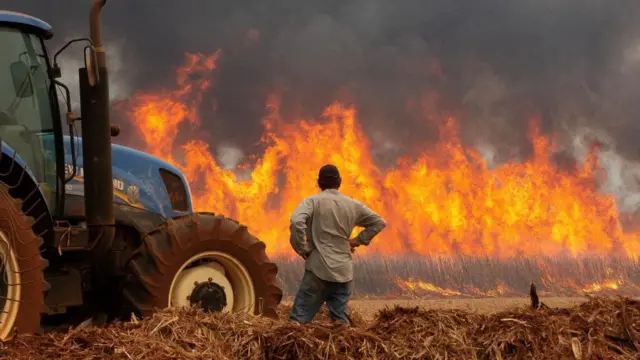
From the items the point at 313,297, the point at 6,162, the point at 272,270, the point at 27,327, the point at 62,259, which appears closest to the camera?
the point at 27,327

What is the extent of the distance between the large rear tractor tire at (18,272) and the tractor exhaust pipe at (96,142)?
4.36ft

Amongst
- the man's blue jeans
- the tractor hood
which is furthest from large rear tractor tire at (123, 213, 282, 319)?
the tractor hood

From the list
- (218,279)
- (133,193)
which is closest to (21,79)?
(133,193)

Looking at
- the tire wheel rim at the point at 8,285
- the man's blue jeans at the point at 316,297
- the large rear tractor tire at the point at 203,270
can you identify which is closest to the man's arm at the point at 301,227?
the man's blue jeans at the point at 316,297

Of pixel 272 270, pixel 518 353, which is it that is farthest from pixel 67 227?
pixel 518 353

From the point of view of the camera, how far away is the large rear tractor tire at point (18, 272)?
6.81 meters

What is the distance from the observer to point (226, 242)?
905 centimetres

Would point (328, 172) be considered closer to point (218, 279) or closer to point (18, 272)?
point (218, 279)

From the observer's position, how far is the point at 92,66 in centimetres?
808

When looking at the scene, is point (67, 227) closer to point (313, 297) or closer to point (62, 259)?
point (62, 259)

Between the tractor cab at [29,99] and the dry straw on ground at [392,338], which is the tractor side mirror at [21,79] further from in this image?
the dry straw on ground at [392,338]

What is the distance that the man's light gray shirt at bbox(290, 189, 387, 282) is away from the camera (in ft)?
25.8

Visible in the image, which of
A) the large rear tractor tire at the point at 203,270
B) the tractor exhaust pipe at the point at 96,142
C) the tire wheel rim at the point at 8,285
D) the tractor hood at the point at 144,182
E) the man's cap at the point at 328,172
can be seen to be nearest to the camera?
the tire wheel rim at the point at 8,285

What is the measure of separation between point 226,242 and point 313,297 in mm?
1502
